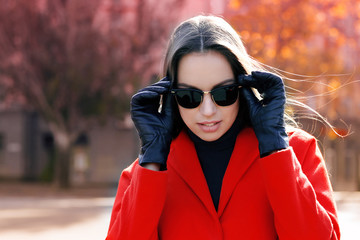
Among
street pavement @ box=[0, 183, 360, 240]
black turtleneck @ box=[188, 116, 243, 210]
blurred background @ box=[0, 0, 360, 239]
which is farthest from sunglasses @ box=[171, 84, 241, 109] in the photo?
blurred background @ box=[0, 0, 360, 239]

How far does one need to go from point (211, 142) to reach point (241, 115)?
6.6 inches

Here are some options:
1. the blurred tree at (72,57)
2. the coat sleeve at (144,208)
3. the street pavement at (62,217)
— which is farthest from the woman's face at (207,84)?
the blurred tree at (72,57)

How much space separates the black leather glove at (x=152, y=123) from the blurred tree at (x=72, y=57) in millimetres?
17941

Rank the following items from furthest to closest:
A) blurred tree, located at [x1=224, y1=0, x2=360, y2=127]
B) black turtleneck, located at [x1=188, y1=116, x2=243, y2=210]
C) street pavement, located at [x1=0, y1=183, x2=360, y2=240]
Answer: blurred tree, located at [x1=224, y1=0, x2=360, y2=127]
street pavement, located at [x1=0, y1=183, x2=360, y2=240]
black turtleneck, located at [x1=188, y1=116, x2=243, y2=210]

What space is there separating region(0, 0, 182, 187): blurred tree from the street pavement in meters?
3.16

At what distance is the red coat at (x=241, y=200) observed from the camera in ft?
6.44

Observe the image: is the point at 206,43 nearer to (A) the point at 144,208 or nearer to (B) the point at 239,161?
(B) the point at 239,161

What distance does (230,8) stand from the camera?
20281 millimetres

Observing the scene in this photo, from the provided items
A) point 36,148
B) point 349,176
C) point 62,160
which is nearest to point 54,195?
point 62,160

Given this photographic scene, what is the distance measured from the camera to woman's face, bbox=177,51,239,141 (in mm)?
2064

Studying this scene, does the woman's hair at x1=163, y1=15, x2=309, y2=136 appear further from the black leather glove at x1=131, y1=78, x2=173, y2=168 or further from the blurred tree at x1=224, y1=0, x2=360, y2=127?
the blurred tree at x1=224, y1=0, x2=360, y2=127

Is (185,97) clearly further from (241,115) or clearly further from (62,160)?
(62,160)

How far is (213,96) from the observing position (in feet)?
6.77

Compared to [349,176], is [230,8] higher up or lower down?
higher up
